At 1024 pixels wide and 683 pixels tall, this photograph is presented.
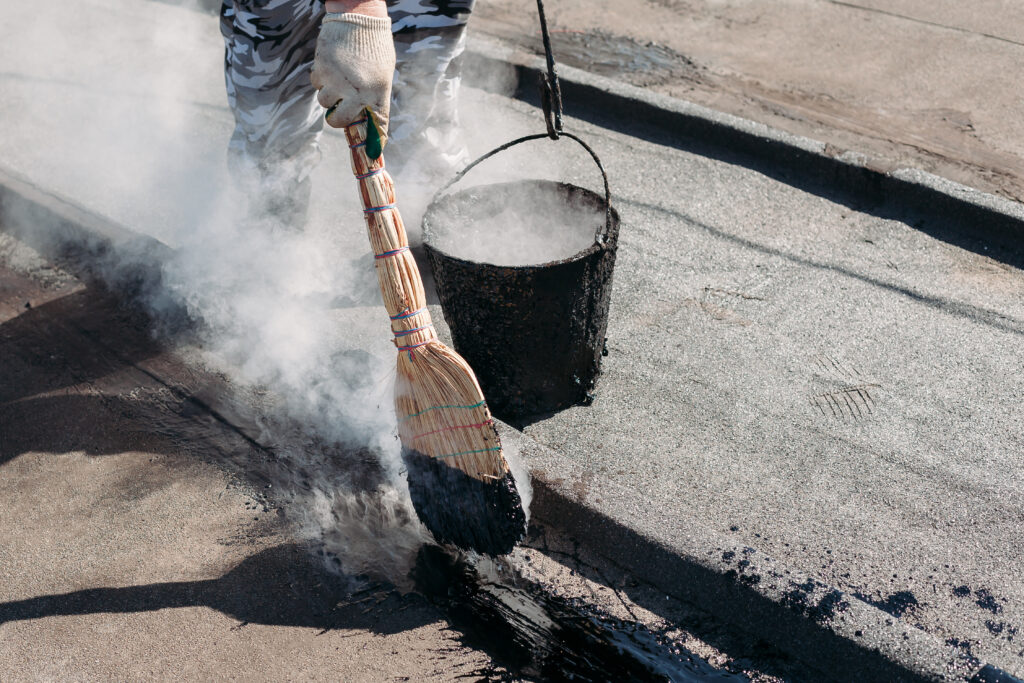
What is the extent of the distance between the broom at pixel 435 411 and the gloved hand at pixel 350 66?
0.23 feet

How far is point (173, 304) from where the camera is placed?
13.3 feet

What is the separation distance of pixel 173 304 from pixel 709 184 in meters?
2.81

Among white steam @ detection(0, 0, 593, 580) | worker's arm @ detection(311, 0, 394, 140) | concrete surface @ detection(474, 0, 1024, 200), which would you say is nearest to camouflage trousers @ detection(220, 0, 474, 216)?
white steam @ detection(0, 0, 593, 580)

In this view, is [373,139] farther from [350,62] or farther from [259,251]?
[259,251]

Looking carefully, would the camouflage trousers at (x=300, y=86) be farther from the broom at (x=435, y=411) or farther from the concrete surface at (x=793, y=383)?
the broom at (x=435, y=411)

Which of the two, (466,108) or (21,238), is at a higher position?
(466,108)

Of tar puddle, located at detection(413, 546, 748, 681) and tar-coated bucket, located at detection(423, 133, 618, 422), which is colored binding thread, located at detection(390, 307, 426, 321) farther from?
tar puddle, located at detection(413, 546, 748, 681)

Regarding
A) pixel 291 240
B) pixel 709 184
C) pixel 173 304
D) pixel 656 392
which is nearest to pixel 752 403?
pixel 656 392

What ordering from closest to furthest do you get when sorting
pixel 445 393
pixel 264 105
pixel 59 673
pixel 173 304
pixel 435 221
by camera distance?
pixel 59 673 < pixel 445 393 < pixel 435 221 < pixel 264 105 < pixel 173 304

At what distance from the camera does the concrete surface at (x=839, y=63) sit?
Answer: 16.8 feet

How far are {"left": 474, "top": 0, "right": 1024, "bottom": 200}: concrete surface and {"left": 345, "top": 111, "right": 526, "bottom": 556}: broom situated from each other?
3021 mm

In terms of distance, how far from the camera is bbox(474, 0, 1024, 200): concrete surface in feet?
16.8

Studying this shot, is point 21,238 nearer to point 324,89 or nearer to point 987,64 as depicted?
point 324,89

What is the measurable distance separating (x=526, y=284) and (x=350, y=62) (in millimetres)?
902
